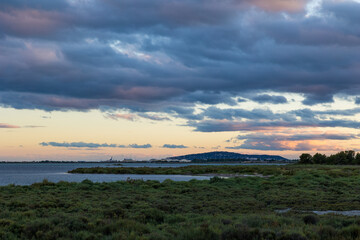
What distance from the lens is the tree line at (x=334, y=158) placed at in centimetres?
15612

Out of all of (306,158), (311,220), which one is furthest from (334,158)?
(311,220)

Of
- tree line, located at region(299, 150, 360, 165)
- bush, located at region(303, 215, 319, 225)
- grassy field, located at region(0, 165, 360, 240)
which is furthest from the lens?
tree line, located at region(299, 150, 360, 165)

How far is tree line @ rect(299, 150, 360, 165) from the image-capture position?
156125mm

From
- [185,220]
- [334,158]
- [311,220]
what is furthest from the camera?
[334,158]

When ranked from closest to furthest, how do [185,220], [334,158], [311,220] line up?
[311,220] → [185,220] → [334,158]

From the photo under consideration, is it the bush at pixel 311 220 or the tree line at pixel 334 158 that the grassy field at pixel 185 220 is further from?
the tree line at pixel 334 158

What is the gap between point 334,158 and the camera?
160750mm

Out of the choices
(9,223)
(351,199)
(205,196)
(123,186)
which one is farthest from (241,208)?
(123,186)

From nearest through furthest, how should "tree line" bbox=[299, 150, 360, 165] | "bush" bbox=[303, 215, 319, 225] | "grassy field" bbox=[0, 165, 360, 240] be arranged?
"grassy field" bbox=[0, 165, 360, 240] < "bush" bbox=[303, 215, 319, 225] < "tree line" bbox=[299, 150, 360, 165]

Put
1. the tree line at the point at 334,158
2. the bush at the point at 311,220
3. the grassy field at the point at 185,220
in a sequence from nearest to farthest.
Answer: the grassy field at the point at 185,220 → the bush at the point at 311,220 → the tree line at the point at 334,158

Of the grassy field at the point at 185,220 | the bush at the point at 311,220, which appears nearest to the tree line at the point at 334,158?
the grassy field at the point at 185,220

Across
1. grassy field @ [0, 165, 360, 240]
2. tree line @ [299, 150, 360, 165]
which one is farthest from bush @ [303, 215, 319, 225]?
tree line @ [299, 150, 360, 165]

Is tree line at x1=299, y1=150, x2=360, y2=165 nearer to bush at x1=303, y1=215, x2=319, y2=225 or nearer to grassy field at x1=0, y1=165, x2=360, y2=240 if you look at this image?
grassy field at x1=0, y1=165, x2=360, y2=240

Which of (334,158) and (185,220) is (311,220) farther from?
(334,158)
